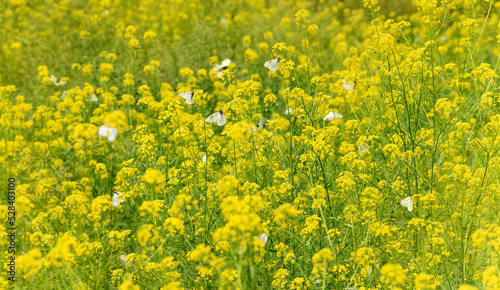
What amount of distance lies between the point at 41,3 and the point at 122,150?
5.22 metres

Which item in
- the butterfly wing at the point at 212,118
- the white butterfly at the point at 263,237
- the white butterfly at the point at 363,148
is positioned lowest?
the white butterfly at the point at 263,237

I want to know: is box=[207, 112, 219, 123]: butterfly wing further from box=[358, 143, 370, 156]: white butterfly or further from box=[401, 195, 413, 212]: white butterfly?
box=[401, 195, 413, 212]: white butterfly

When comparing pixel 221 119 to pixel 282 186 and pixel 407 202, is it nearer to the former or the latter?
pixel 282 186

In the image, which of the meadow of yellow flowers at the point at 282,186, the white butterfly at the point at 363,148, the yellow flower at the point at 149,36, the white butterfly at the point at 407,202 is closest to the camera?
the meadow of yellow flowers at the point at 282,186

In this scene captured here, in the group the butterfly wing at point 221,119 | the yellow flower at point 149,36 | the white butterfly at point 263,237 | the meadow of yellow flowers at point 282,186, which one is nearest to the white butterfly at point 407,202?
the meadow of yellow flowers at point 282,186

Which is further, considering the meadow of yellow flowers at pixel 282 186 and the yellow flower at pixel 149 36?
the yellow flower at pixel 149 36

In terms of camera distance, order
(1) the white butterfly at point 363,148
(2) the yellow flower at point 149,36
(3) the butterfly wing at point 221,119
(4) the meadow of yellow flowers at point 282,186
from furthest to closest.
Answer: (2) the yellow flower at point 149,36 → (3) the butterfly wing at point 221,119 → (1) the white butterfly at point 363,148 → (4) the meadow of yellow flowers at point 282,186

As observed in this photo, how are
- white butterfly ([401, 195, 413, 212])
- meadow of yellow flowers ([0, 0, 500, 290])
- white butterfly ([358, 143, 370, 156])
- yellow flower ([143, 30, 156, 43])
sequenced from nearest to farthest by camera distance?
meadow of yellow flowers ([0, 0, 500, 290]), white butterfly ([401, 195, 413, 212]), white butterfly ([358, 143, 370, 156]), yellow flower ([143, 30, 156, 43])

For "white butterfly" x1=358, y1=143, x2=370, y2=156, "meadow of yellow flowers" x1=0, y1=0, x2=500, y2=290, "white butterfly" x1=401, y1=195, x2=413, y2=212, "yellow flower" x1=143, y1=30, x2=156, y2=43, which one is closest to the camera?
"meadow of yellow flowers" x1=0, y1=0, x2=500, y2=290

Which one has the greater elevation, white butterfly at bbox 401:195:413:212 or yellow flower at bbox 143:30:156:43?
white butterfly at bbox 401:195:413:212

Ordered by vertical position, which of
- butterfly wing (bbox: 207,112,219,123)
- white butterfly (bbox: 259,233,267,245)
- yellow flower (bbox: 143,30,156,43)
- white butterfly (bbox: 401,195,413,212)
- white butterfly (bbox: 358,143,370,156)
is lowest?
yellow flower (bbox: 143,30,156,43)

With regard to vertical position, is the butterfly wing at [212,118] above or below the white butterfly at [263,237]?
above

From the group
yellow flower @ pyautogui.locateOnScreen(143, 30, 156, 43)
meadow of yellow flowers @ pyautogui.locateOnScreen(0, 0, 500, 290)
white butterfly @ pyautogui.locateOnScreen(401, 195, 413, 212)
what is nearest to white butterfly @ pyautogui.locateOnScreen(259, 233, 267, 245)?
meadow of yellow flowers @ pyautogui.locateOnScreen(0, 0, 500, 290)

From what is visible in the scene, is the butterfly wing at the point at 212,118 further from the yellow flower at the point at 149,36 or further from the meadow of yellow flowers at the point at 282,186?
the yellow flower at the point at 149,36
